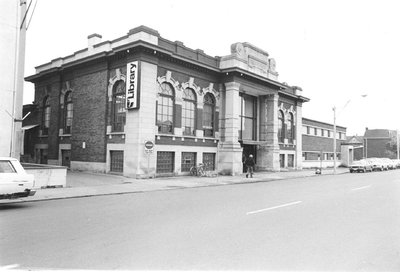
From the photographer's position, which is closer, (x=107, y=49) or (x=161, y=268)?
(x=161, y=268)

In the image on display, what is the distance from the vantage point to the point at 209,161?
2730 centimetres

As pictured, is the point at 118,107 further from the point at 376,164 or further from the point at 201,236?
the point at 376,164

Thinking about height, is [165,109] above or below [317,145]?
above

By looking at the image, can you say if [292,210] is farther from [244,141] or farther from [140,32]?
[244,141]

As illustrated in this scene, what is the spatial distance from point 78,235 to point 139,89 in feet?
52.2

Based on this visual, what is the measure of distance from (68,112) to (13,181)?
18602mm

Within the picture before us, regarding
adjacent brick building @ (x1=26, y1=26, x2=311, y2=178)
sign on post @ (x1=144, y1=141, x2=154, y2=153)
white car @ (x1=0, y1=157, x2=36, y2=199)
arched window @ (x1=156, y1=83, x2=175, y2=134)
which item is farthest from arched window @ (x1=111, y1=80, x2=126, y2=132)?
white car @ (x1=0, y1=157, x2=36, y2=199)

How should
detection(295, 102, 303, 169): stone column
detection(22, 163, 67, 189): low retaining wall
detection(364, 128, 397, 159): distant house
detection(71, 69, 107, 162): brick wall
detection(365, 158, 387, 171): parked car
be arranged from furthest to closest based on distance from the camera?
detection(364, 128, 397, 159): distant house, detection(365, 158, 387, 171): parked car, detection(295, 102, 303, 169): stone column, detection(71, 69, 107, 162): brick wall, detection(22, 163, 67, 189): low retaining wall

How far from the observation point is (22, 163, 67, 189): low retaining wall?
49.6ft

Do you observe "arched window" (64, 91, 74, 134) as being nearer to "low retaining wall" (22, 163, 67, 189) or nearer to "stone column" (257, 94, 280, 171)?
"low retaining wall" (22, 163, 67, 189)

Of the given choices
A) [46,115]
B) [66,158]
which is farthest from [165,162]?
[46,115]

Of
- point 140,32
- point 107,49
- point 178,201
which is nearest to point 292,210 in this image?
point 178,201

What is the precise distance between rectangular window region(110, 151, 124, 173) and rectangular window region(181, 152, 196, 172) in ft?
15.1

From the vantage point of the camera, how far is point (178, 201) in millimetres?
12039
